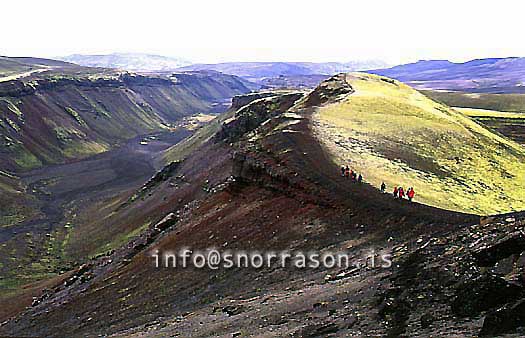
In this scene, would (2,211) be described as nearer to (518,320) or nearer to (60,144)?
(60,144)

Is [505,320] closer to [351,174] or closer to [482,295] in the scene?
[482,295]

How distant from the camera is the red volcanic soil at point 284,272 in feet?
70.7

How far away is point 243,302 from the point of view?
96.9 feet

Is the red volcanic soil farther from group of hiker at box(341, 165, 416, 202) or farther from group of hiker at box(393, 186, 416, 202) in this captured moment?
group of hiker at box(393, 186, 416, 202)

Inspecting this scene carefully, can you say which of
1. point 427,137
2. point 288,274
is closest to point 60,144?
point 427,137

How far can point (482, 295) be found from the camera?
58.7 ft

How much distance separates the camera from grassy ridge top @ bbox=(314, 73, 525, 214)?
39.8 meters

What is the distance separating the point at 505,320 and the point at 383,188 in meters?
21.0

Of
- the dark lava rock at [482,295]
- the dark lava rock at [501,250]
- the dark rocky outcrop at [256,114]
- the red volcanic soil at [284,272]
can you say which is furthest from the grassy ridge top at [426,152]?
the dark rocky outcrop at [256,114]

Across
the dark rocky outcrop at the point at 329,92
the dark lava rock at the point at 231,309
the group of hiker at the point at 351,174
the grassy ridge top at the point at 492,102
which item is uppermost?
the dark rocky outcrop at the point at 329,92

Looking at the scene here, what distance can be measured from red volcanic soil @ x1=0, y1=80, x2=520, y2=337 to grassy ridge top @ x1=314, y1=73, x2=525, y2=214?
303 centimetres

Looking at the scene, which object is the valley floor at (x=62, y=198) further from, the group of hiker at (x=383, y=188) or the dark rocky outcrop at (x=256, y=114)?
the group of hiker at (x=383, y=188)

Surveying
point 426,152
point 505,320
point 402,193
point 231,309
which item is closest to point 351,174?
point 402,193

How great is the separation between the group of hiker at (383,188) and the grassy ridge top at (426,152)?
0.91 meters
